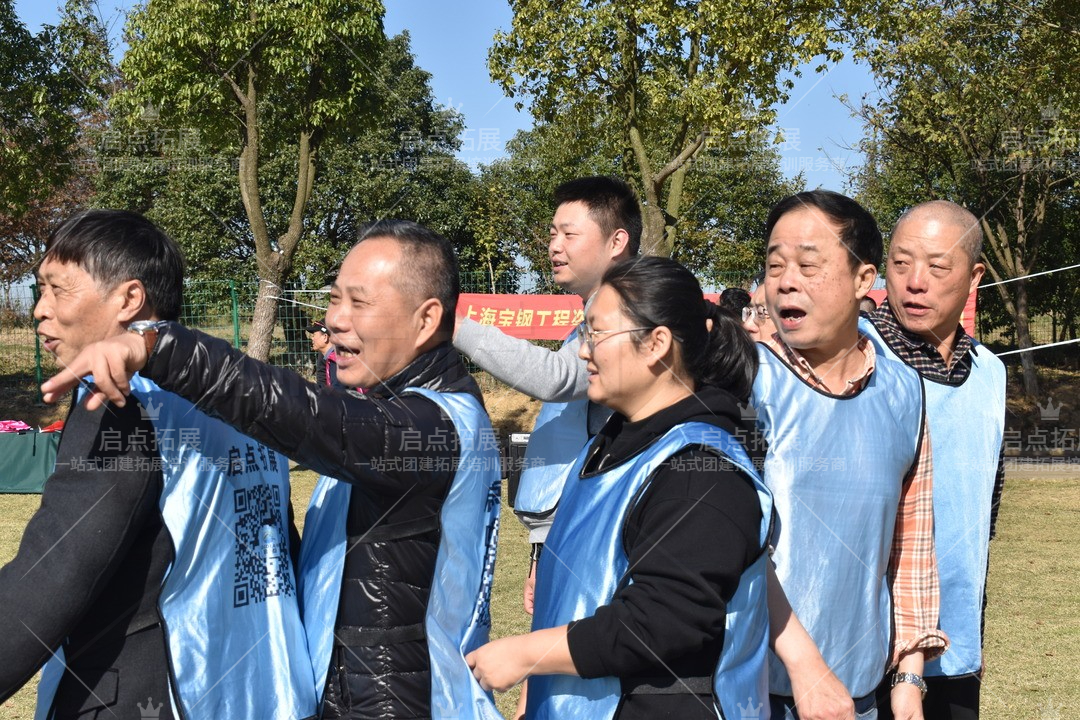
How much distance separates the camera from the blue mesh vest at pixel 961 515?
2979mm

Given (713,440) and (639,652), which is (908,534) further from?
(639,652)

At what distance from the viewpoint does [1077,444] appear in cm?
1573

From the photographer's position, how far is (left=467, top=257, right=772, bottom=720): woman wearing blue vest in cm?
180

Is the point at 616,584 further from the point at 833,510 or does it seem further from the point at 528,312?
the point at 528,312

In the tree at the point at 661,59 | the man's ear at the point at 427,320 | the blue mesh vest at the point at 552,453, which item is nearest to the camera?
the man's ear at the point at 427,320

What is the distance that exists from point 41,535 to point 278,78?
14.0 m

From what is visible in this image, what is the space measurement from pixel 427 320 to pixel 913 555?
1404 mm

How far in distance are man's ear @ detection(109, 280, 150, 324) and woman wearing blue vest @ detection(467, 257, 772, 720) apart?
93 centimetres

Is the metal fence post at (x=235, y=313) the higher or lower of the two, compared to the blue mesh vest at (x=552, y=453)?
higher

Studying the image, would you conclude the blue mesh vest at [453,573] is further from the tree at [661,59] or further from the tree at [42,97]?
the tree at [42,97]

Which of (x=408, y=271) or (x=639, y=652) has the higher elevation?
(x=408, y=271)

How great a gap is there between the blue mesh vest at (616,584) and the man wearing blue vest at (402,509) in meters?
0.24

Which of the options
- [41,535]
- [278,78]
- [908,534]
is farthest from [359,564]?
[278,78]

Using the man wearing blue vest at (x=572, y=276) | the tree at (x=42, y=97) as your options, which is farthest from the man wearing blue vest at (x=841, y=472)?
the tree at (x=42, y=97)
